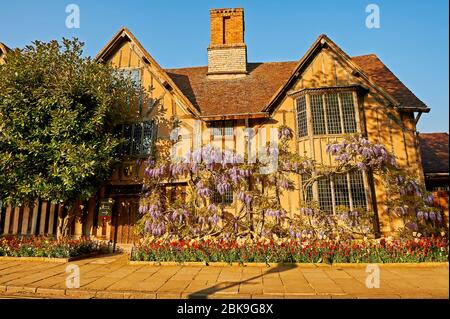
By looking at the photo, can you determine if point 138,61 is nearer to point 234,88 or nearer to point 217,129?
point 234,88

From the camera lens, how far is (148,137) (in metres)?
12.2

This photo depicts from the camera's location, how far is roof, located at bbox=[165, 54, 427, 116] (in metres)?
11.8

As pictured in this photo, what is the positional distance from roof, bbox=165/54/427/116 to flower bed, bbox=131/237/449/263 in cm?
536

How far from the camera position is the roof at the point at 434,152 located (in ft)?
39.3

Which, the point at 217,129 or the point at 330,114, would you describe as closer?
the point at 330,114

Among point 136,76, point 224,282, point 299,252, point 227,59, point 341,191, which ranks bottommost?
point 224,282

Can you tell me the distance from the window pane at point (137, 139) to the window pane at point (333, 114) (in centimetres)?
792

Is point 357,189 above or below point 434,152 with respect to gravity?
below

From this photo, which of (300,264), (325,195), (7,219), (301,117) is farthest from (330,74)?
(7,219)

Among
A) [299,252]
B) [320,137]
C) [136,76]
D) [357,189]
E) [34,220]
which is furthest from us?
[136,76]

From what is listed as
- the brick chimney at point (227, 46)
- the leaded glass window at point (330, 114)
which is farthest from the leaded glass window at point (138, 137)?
the leaded glass window at point (330, 114)

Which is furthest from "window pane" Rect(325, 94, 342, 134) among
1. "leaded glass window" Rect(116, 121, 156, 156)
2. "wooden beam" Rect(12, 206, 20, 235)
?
"wooden beam" Rect(12, 206, 20, 235)

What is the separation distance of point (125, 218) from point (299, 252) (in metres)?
7.45

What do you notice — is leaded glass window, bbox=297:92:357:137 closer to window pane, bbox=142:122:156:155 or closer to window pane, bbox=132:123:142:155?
window pane, bbox=142:122:156:155
